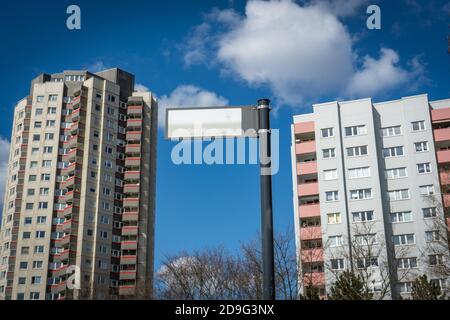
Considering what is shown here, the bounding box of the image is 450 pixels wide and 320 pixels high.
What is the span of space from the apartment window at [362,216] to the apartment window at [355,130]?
33.6ft

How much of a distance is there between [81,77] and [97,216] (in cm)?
2882

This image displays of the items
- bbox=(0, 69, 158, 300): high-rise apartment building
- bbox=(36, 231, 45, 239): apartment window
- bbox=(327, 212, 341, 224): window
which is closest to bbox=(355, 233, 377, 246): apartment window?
bbox=(327, 212, 341, 224): window

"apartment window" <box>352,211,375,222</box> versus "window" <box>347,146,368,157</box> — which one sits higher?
"window" <box>347,146,368,157</box>

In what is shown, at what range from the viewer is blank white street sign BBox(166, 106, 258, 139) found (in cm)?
546

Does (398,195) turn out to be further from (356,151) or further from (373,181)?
(356,151)

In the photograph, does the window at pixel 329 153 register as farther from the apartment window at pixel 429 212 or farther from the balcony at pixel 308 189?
the apartment window at pixel 429 212

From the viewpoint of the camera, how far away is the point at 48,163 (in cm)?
9738

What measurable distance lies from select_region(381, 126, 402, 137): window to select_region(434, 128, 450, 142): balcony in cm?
427

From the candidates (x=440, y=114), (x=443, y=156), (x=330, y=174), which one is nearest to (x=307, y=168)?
(x=330, y=174)

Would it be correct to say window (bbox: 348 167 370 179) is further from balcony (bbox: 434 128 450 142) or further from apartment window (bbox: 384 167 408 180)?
balcony (bbox: 434 128 450 142)

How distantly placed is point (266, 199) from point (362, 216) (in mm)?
64254

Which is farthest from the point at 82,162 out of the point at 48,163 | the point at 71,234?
the point at 71,234

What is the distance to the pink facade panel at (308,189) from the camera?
229 feet
